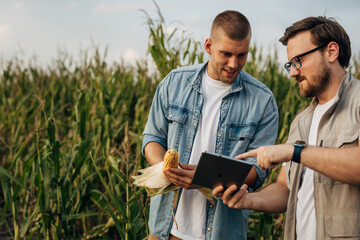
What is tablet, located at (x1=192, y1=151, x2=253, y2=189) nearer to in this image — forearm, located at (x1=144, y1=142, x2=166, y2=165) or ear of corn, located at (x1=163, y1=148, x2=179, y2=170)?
ear of corn, located at (x1=163, y1=148, x2=179, y2=170)

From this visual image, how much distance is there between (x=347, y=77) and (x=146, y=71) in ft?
12.6

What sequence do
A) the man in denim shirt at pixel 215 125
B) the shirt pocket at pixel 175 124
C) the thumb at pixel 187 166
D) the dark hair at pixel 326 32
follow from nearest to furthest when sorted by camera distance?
the dark hair at pixel 326 32
the thumb at pixel 187 166
the man in denim shirt at pixel 215 125
the shirt pocket at pixel 175 124

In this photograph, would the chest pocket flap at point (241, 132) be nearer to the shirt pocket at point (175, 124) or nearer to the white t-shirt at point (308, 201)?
the shirt pocket at point (175, 124)

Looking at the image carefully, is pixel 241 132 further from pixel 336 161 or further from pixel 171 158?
pixel 336 161

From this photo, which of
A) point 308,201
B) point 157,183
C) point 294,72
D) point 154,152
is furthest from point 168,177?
point 294,72

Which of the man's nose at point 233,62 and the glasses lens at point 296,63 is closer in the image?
the glasses lens at point 296,63

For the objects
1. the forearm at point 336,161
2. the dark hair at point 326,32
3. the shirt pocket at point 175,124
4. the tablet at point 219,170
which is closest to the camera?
the forearm at point 336,161

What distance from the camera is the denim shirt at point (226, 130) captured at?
84.7 inches

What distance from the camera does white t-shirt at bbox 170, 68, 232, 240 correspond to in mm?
2113

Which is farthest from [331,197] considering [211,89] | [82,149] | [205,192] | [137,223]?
[82,149]

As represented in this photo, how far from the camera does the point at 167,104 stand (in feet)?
7.57

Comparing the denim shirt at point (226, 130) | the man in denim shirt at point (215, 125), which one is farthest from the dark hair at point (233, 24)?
the denim shirt at point (226, 130)

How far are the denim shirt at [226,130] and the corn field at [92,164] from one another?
0.22m

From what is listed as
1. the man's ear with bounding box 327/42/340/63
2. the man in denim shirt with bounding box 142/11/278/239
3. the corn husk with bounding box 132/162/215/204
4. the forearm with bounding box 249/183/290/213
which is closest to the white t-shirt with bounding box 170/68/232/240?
the man in denim shirt with bounding box 142/11/278/239
